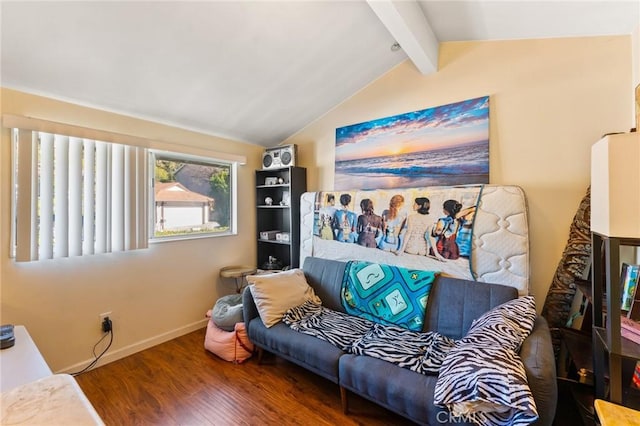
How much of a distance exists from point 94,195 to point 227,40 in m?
1.57

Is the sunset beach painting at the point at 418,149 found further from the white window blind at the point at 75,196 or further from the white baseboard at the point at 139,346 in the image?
the white baseboard at the point at 139,346

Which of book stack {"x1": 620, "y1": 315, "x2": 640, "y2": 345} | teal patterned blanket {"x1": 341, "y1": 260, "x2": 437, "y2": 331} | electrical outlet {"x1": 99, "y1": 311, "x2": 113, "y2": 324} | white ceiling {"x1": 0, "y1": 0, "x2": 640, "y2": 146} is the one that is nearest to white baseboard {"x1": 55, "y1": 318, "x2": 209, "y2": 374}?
electrical outlet {"x1": 99, "y1": 311, "x2": 113, "y2": 324}

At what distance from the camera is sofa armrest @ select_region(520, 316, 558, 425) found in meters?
1.11

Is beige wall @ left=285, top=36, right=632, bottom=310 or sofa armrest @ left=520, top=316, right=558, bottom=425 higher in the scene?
beige wall @ left=285, top=36, right=632, bottom=310

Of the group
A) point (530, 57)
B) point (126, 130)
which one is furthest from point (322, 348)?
point (530, 57)

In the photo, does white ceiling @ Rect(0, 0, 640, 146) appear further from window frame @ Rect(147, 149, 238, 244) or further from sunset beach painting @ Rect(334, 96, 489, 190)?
sunset beach painting @ Rect(334, 96, 489, 190)

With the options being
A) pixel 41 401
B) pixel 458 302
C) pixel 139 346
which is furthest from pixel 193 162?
pixel 458 302

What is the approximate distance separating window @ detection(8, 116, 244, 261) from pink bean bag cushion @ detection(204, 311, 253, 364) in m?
1.07

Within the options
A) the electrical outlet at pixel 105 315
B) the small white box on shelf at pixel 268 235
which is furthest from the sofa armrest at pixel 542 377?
the electrical outlet at pixel 105 315

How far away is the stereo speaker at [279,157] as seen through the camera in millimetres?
3195

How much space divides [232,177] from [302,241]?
3.77 ft

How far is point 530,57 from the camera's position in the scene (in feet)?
6.51

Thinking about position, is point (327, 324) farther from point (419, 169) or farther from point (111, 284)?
point (111, 284)

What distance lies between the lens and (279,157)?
331 centimetres
